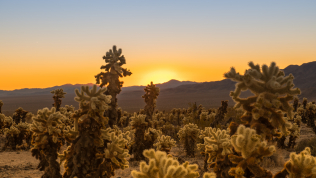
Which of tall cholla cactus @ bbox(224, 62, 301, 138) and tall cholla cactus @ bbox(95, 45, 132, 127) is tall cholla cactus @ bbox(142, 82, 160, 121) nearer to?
tall cholla cactus @ bbox(95, 45, 132, 127)

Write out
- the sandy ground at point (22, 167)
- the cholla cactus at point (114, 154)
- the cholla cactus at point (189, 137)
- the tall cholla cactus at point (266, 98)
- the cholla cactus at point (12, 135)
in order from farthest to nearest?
the cholla cactus at point (12, 135), the cholla cactus at point (189, 137), the sandy ground at point (22, 167), the cholla cactus at point (114, 154), the tall cholla cactus at point (266, 98)

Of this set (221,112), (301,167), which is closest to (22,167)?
(301,167)

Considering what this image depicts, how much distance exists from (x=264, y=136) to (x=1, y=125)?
18.5 meters

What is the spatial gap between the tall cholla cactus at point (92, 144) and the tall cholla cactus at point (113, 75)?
5918mm

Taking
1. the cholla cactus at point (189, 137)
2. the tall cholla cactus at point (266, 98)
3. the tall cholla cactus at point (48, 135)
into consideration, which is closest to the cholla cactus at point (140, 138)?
the cholla cactus at point (189, 137)

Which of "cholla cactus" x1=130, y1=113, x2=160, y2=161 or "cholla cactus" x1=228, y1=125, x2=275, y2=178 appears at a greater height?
"cholla cactus" x1=228, y1=125, x2=275, y2=178

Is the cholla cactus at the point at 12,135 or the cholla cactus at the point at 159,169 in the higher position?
the cholla cactus at the point at 159,169

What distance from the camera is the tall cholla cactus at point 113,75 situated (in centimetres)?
1244

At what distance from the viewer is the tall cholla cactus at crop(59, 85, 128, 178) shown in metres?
6.08

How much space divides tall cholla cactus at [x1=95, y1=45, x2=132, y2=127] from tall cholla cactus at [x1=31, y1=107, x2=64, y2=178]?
512 cm

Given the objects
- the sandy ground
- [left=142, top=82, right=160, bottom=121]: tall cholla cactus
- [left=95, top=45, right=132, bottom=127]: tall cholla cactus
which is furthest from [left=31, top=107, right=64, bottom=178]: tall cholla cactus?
[left=142, top=82, right=160, bottom=121]: tall cholla cactus

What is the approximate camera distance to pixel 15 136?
15.5m

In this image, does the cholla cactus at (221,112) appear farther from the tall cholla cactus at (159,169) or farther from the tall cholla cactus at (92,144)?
the tall cholla cactus at (159,169)

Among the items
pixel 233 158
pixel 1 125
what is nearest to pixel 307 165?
pixel 233 158
